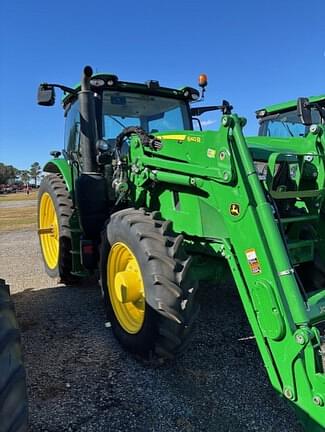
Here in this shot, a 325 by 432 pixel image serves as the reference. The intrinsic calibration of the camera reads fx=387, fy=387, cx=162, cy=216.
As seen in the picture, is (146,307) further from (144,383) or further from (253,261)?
(253,261)

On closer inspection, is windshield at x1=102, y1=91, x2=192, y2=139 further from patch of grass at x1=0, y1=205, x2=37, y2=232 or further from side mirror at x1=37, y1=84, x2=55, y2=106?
patch of grass at x1=0, y1=205, x2=37, y2=232

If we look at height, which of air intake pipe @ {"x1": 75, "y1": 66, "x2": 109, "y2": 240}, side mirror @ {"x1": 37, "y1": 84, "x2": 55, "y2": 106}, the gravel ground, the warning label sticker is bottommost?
the gravel ground

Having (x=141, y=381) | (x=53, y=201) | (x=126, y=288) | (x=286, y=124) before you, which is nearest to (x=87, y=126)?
(x=53, y=201)

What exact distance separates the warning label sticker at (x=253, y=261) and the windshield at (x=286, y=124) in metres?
4.75

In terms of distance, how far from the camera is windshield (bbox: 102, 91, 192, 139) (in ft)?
14.4

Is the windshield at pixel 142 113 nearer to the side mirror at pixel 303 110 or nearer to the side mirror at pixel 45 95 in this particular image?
the side mirror at pixel 45 95

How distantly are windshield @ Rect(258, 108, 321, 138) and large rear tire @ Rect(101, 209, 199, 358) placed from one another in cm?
446

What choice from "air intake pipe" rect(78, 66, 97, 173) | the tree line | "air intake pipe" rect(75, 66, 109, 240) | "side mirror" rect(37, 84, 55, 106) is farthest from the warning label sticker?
the tree line

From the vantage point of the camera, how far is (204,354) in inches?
126

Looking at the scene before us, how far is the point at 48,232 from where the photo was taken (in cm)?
566

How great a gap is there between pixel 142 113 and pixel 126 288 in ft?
8.08

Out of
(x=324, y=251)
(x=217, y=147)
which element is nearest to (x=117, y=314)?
(x=217, y=147)

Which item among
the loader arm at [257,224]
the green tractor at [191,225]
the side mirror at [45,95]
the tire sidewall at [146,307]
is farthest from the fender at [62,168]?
the tire sidewall at [146,307]

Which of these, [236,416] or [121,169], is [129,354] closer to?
[236,416]
